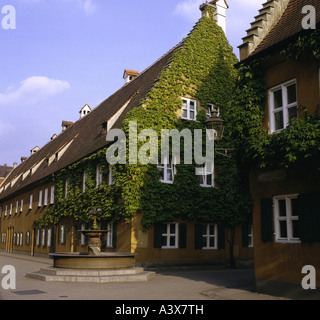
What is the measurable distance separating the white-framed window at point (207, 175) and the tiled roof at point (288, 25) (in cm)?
1114

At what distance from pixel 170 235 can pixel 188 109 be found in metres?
7.62

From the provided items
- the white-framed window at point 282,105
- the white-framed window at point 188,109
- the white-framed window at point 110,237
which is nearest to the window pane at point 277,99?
the white-framed window at point 282,105

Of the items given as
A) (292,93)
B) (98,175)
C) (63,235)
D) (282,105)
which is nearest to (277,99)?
(282,105)

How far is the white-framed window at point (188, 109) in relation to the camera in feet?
80.9

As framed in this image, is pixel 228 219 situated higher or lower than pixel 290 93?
lower

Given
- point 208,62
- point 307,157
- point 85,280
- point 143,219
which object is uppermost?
point 208,62

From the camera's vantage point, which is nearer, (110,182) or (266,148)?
(266,148)

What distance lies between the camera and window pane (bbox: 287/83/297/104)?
12.7m

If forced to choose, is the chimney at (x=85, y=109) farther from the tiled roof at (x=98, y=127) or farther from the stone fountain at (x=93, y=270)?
the stone fountain at (x=93, y=270)

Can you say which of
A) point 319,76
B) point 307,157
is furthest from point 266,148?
point 319,76
